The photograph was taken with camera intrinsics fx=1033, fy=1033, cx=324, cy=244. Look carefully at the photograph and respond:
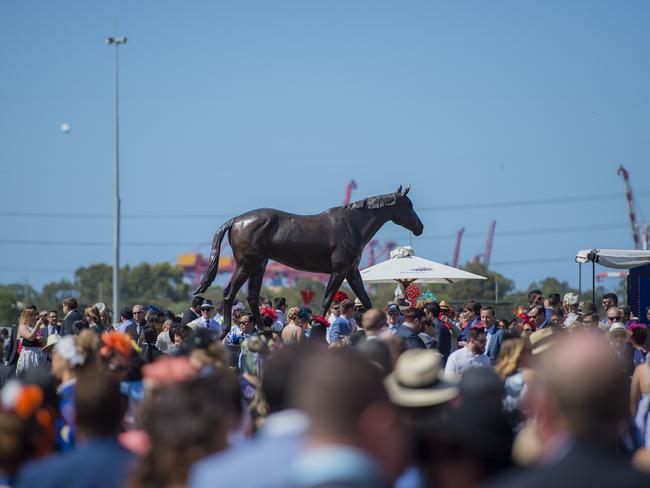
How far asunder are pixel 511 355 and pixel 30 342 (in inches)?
361

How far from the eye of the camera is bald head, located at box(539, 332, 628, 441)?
3.35 metres

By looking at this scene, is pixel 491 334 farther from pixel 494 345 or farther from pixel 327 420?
pixel 327 420

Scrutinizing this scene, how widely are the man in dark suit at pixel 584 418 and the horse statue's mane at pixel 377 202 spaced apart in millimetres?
12840

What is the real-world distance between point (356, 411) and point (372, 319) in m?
6.41

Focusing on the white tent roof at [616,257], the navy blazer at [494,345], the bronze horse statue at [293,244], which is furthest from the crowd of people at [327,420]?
the white tent roof at [616,257]

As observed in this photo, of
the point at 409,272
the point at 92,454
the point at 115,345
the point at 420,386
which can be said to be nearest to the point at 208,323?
the point at 409,272

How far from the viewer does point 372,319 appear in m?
9.98

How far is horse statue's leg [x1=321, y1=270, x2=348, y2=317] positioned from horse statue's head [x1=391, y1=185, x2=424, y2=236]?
1452 millimetres

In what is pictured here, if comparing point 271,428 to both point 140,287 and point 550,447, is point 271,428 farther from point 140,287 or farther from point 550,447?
point 140,287

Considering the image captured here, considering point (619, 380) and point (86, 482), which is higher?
point (619, 380)

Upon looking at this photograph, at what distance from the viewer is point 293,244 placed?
52.2ft

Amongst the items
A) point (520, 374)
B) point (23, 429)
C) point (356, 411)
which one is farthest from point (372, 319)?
point (356, 411)

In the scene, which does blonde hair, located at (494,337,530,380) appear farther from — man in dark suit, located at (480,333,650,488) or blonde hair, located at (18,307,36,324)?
blonde hair, located at (18,307,36,324)

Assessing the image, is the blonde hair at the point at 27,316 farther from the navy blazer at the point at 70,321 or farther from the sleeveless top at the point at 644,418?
the sleeveless top at the point at 644,418
